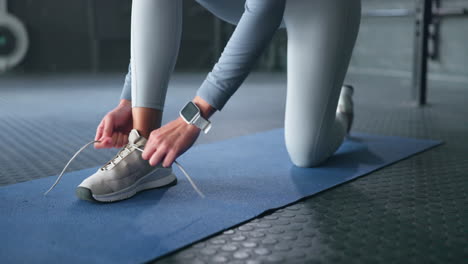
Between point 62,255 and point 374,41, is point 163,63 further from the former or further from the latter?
point 374,41

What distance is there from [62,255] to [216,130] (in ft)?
3.64

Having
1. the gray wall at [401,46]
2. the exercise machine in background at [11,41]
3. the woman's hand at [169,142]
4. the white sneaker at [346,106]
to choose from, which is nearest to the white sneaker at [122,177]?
the woman's hand at [169,142]

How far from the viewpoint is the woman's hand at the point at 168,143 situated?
74cm

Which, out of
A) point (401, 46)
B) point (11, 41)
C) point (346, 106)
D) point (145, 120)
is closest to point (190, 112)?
point (145, 120)

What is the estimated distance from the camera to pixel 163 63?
992mm

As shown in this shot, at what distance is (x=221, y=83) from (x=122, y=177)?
28 centimetres

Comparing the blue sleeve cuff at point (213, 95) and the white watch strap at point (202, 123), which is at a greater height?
the blue sleeve cuff at point (213, 95)

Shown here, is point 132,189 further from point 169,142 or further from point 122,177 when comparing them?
point 169,142

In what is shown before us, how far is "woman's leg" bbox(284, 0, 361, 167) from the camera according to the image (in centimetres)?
108

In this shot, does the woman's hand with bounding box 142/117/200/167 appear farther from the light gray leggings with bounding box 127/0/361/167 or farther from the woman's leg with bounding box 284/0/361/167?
the woman's leg with bounding box 284/0/361/167

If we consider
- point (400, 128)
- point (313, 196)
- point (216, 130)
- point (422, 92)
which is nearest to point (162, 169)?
point (313, 196)

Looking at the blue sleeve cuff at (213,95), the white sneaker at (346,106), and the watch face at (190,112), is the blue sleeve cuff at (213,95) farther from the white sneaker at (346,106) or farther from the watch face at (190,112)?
the white sneaker at (346,106)

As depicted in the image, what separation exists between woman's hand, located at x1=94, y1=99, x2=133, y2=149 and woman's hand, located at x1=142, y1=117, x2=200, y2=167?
22 cm

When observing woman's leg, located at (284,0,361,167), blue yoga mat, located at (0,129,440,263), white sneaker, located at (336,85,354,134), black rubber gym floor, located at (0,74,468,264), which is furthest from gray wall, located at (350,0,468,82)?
woman's leg, located at (284,0,361,167)
